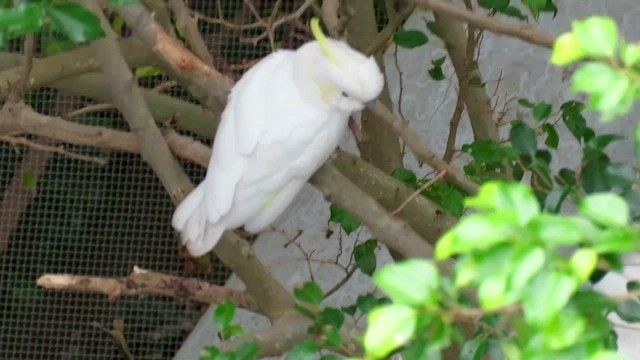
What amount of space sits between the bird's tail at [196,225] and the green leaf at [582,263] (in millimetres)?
471

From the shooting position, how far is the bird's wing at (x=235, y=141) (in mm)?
705

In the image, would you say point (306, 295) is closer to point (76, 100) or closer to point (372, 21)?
point (372, 21)

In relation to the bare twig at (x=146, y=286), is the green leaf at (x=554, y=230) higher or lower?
higher

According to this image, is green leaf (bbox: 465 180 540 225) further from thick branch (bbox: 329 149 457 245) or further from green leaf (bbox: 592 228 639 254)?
thick branch (bbox: 329 149 457 245)

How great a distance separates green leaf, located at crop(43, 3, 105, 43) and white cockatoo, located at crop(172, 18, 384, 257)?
0.17 m

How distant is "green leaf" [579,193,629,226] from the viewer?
0.97 feet

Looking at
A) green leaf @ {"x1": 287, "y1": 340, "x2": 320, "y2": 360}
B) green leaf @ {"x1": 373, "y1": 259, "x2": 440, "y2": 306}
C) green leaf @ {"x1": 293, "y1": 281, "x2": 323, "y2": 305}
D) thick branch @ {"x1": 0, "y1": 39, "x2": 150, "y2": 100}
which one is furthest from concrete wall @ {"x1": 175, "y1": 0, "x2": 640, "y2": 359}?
green leaf @ {"x1": 373, "y1": 259, "x2": 440, "y2": 306}

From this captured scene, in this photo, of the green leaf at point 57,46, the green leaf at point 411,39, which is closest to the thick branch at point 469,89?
the green leaf at point 411,39

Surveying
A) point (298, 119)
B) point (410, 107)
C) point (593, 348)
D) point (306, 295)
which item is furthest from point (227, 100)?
point (410, 107)

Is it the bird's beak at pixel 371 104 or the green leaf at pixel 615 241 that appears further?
the bird's beak at pixel 371 104

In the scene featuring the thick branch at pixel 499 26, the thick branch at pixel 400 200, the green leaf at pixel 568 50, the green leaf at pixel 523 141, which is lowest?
the thick branch at pixel 400 200

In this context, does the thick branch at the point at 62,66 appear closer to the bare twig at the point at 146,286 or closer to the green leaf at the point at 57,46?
the green leaf at the point at 57,46

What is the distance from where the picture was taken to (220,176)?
71 centimetres

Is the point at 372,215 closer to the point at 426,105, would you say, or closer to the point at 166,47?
the point at 166,47
